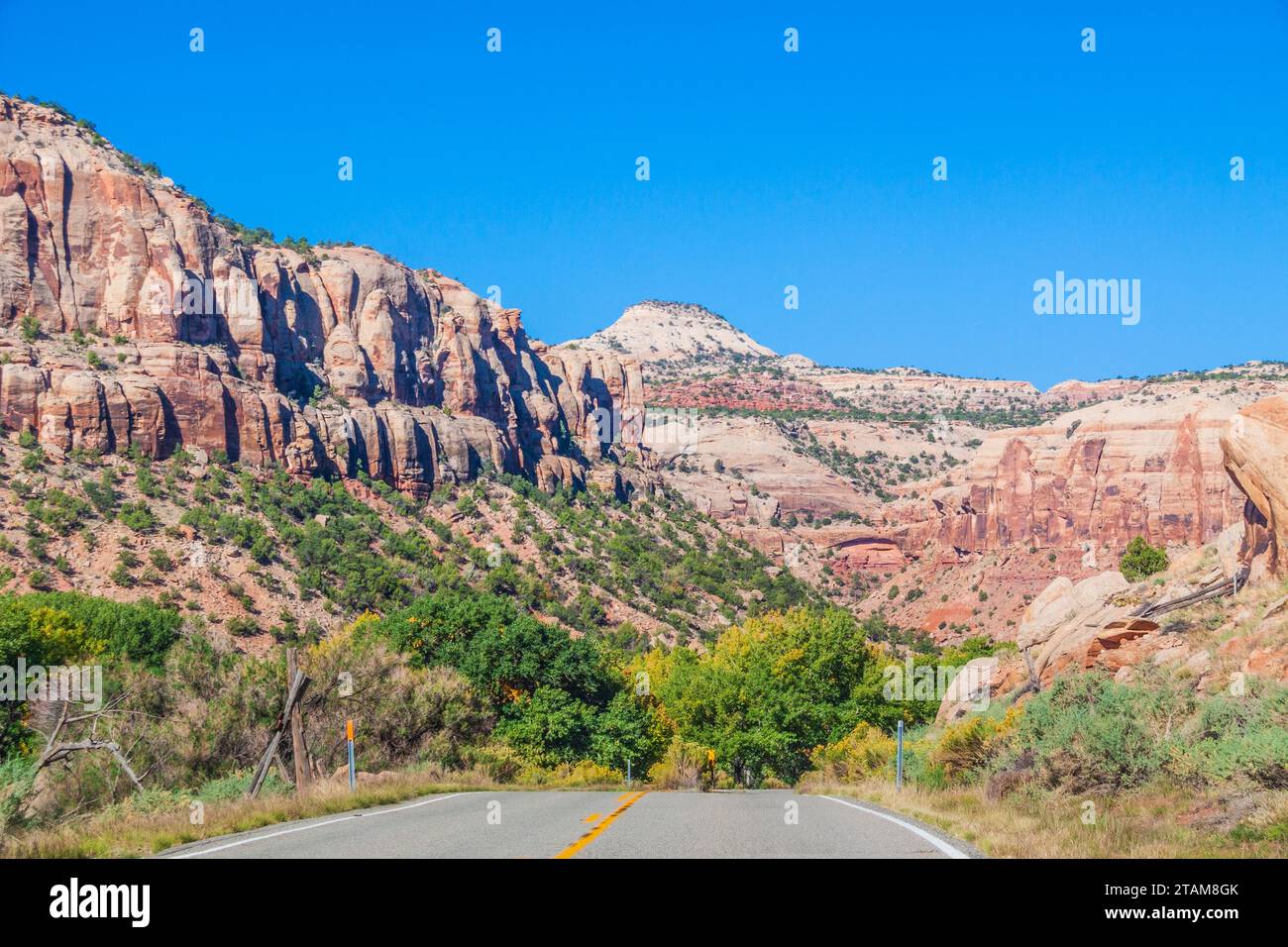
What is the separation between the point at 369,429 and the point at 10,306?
1149 inches

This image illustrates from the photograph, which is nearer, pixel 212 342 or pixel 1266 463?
pixel 1266 463

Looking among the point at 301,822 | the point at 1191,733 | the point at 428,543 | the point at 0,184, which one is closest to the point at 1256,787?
Result: the point at 1191,733

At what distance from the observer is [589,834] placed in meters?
12.3

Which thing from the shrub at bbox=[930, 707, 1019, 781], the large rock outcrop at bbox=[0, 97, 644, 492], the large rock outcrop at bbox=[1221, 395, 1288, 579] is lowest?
the shrub at bbox=[930, 707, 1019, 781]

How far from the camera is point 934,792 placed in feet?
64.5

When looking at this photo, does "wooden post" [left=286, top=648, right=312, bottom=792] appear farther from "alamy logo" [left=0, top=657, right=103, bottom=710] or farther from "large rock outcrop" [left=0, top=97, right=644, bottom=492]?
"large rock outcrop" [left=0, top=97, right=644, bottom=492]

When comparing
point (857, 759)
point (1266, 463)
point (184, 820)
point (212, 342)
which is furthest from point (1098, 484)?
point (184, 820)

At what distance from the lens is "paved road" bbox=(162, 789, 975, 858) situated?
1062cm

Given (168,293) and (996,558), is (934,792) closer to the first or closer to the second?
(168,293)

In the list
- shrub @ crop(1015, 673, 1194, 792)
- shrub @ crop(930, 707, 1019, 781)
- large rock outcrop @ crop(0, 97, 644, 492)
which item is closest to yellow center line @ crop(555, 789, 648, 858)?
shrub @ crop(1015, 673, 1194, 792)

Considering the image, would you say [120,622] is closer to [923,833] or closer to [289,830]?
[289,830]

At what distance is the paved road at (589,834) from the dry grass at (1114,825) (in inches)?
19.8

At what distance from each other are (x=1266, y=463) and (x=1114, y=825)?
13000 millimetres

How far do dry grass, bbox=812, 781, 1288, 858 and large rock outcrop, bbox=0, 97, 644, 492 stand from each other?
76.6 meters
